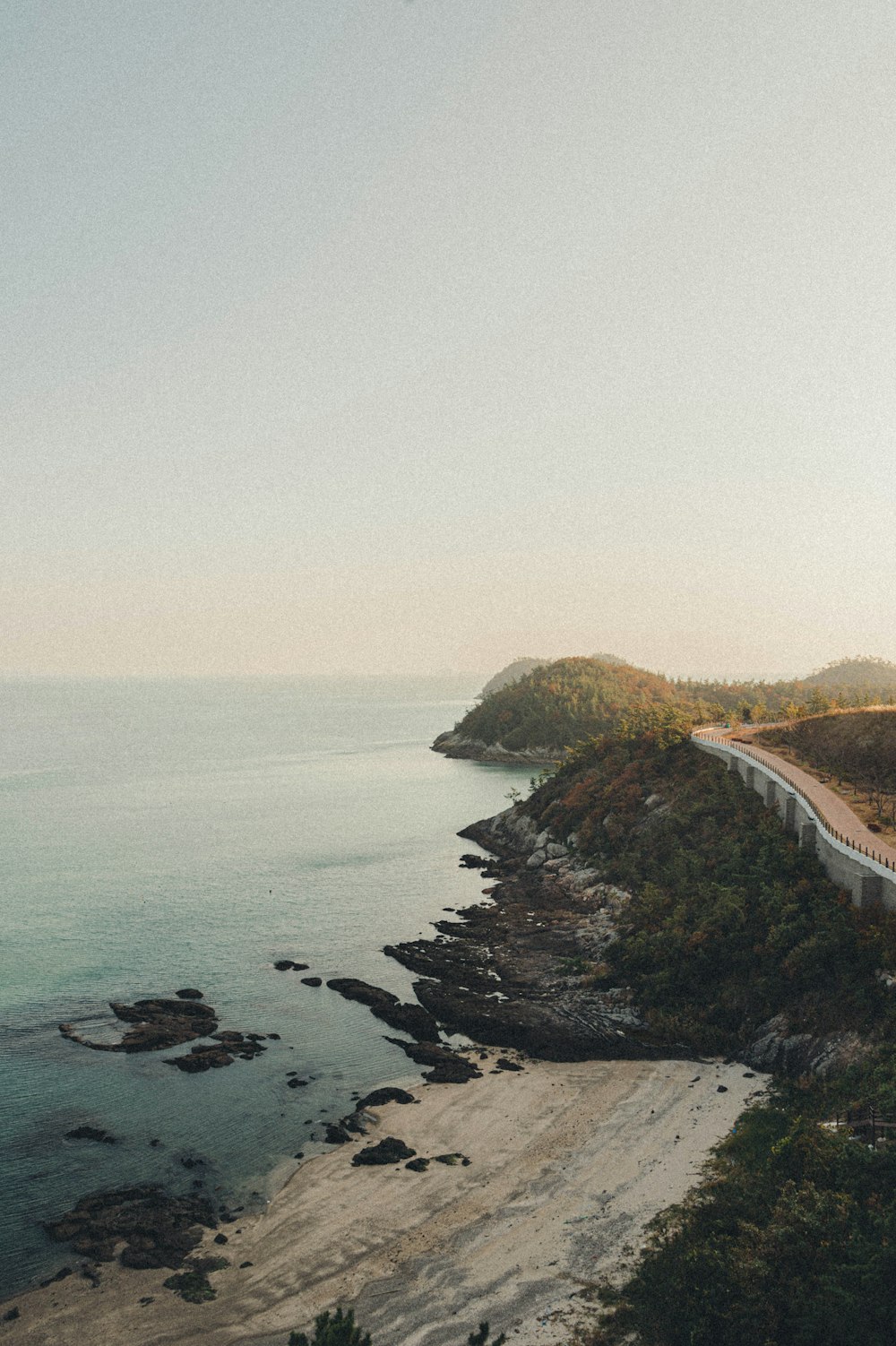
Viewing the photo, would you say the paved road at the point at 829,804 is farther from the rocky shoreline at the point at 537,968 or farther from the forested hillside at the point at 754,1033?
the rocky shoreline at the point at 537,968

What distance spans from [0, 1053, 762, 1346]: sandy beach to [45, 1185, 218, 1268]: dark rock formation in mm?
764

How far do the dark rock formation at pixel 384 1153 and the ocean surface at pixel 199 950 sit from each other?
2.13m

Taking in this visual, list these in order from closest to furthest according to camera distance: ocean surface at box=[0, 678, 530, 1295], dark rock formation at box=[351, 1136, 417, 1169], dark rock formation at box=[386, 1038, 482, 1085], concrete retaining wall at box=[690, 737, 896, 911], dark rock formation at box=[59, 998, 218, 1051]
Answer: dark rock formation at box=[351, 1136, 417, 1169], ocean surface at box=[0, 678, 530, 1295], concrete retaining wall at box=[690, 737, 896, 911], dark rock formation at box=[386, 1038, 482, 1085], dark rock formation at box=[59, 998, 218, 1051]

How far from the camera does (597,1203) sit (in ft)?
79.3

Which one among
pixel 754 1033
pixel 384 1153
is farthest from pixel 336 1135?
pixel 754 1033

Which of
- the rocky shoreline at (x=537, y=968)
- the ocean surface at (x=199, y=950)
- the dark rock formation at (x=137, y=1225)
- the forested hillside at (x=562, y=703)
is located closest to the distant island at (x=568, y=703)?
the forested hillside at (x=562, y=703)

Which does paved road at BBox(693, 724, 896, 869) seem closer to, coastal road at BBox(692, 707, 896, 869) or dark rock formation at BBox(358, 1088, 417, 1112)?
coastal road at BBox(692, 707, 896, 869)

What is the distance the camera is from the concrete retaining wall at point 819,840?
31719mm

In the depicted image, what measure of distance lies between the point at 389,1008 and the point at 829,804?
2431cm

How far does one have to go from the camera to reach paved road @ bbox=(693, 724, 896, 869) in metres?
34.8

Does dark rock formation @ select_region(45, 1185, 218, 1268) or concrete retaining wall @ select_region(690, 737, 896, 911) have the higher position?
concrete retaining wall @ select_region(690, 737, 896, 911)

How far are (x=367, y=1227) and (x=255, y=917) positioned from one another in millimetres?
34677

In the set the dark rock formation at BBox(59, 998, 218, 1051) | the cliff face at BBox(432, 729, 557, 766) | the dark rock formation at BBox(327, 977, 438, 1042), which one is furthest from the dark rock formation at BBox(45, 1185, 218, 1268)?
the cliff face at BBox(432, 729, 557, 766)

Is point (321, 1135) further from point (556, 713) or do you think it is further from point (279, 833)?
point (556, 713)
